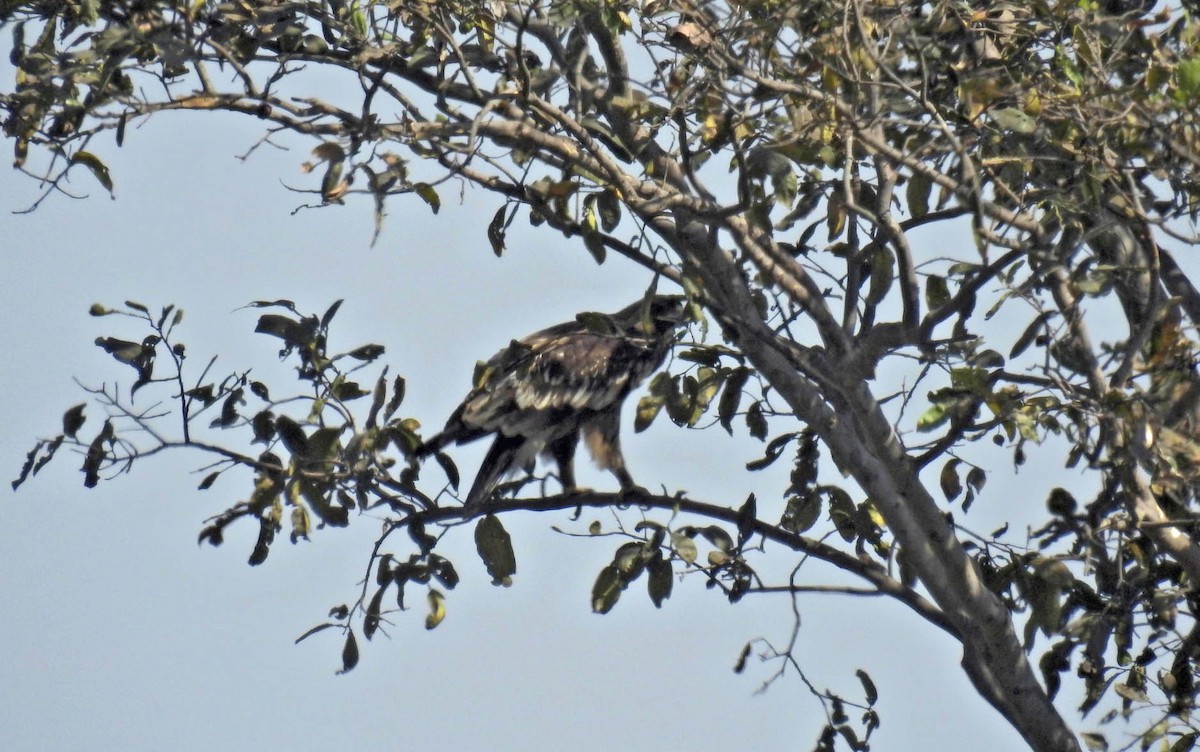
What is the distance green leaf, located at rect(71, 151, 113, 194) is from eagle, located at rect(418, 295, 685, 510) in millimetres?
1738

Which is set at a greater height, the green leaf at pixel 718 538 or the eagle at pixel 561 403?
the eagle at pixel 561 403

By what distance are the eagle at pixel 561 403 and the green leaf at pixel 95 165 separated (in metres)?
1.74

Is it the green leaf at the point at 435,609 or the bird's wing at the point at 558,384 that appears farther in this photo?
the bird's wing at the point at 558,384

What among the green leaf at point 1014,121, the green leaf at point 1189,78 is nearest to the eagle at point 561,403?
the green leaf at point 1014,121

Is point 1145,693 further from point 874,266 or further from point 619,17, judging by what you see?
point 619,17

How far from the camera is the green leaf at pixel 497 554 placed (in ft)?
15.9

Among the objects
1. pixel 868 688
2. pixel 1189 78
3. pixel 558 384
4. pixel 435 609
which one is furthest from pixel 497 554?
Answer: pixel 1189 78

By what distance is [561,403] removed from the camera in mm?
6805

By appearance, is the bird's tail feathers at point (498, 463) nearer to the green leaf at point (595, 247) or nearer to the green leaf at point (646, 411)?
the green leaf at point (646, 411)

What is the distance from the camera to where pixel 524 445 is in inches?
253

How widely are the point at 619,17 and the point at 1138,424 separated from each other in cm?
202

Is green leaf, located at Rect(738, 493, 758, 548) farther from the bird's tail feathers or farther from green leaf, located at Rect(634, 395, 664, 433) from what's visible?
the bird's tail feathers

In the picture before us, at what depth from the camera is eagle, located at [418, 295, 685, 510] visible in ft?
20.4

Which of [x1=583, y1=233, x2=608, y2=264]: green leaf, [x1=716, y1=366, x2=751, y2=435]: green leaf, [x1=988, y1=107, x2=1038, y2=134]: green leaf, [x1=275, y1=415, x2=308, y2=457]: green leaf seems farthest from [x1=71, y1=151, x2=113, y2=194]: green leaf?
[x1=988, y1=107, x2=1038, y2=134]: green leaf
